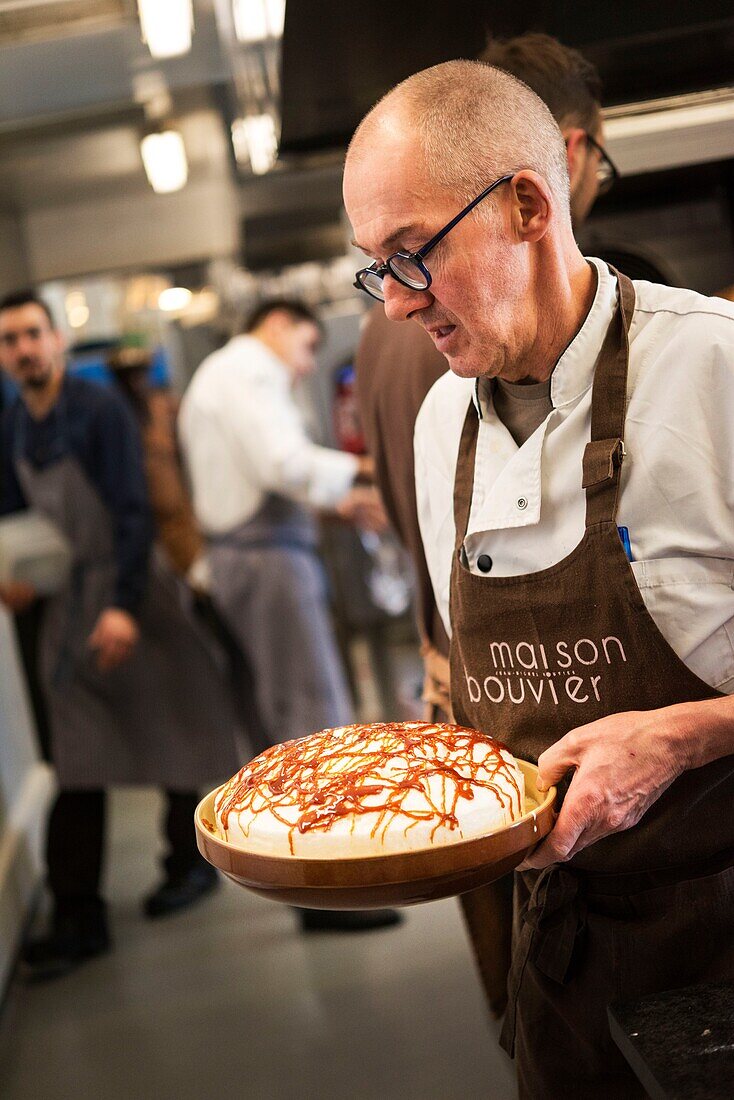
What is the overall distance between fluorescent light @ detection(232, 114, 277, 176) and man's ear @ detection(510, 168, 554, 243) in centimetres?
163

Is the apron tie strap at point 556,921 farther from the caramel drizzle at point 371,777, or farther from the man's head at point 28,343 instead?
the man's head at point 28,343

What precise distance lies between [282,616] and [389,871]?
2.68m

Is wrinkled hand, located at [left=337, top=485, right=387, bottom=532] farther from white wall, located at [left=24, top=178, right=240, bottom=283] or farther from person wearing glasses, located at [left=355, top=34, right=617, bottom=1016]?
white wall, located at [left=24, top=178, right=240, bottom=283]

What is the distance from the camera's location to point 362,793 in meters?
1.13

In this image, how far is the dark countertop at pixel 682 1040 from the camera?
35.9 inches

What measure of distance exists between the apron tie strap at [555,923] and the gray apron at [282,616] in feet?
7.35

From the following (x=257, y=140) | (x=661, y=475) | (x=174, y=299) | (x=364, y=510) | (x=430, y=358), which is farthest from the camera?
(x=174, y=299)

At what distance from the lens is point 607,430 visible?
48.3 inches

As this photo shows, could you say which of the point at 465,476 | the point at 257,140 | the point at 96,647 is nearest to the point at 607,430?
the point at 465,476

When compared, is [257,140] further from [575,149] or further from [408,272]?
[408,272]

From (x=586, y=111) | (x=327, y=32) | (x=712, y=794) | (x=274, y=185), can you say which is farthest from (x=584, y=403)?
(x=274, y=185)

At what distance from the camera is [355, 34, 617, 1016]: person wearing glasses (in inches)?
62.6

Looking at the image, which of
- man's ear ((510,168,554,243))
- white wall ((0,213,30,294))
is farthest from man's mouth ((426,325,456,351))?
white wall ((0,213,30,294))

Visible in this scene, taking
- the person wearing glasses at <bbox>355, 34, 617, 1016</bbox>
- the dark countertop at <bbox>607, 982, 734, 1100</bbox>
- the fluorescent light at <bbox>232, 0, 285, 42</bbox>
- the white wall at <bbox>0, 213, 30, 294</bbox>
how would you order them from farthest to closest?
the white wall at <bbox>0, 213, 30, 294</bbox> < the fluorescent light at <bbox>232, 0, 285, 42</bbox> < the person wearing glasses at <bbox>355, 34, 617, 1016</bbox> < the dark countertop at <bbox>607, 982, 734, 1100</bbox>
